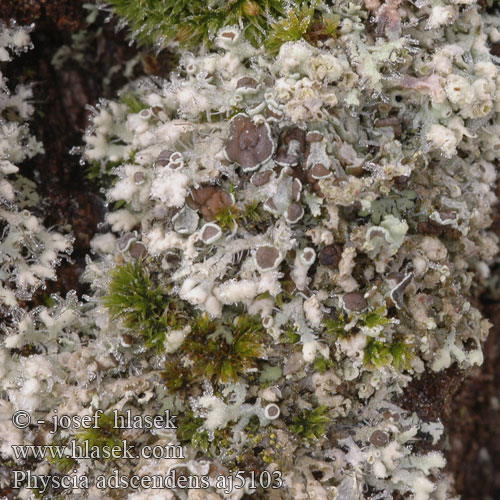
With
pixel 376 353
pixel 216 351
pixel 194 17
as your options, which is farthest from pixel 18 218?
pixel 376 353

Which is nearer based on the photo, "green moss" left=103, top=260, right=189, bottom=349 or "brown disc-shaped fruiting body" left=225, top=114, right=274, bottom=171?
"brown disc-shaped fruiting body" left=225, top=114, right=274, bottom=171

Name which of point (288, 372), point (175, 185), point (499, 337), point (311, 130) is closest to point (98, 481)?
point (288, 372)

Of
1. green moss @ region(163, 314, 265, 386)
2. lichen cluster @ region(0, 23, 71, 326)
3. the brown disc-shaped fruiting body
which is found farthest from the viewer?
lichen cluster @ region(0, 23, 71, 326)

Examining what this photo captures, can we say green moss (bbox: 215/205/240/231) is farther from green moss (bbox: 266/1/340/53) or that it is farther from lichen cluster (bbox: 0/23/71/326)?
lichen cluster (bbox: 0/23/71/326)

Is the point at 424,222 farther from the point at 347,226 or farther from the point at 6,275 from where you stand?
the point at 6,275

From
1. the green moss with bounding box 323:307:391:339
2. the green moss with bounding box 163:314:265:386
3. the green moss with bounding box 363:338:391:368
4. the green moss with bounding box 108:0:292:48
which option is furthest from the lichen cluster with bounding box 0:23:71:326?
the green moss with bounding box 363:338:391:368

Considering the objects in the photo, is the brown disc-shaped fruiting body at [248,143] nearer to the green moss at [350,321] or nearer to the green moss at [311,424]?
the green moss at [350,321]

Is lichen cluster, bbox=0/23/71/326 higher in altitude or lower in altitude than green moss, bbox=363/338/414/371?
higher

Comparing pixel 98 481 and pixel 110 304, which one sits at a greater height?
pixel 110 304
